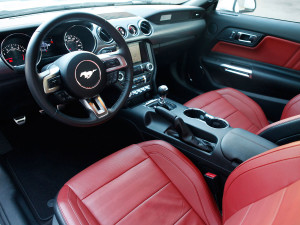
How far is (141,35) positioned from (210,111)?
2.03 feet

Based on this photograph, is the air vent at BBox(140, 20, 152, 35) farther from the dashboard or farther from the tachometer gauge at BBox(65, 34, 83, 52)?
the tachometer gauge at BBox(65, 34, 83, 52)

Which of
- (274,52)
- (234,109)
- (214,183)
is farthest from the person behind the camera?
→ (274,52)

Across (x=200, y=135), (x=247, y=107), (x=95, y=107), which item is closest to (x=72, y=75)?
(x=95, y=107)

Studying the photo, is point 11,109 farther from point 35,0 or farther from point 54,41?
point 35,0

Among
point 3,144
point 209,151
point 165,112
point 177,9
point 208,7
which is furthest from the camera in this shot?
point 208,7

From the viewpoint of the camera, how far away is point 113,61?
4.03 ft

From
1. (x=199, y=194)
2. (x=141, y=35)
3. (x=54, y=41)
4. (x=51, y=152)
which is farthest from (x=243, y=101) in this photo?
(x=51, y=152)

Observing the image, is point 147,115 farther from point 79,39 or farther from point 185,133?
point 79,39

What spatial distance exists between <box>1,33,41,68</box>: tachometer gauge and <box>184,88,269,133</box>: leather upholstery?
98 cm

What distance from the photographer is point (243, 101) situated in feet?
5.92

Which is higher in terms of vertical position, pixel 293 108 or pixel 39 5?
pixel 39 5

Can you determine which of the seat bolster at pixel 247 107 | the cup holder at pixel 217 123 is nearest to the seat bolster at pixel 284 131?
the cup holder at pixel 217 123

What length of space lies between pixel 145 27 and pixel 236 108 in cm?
76

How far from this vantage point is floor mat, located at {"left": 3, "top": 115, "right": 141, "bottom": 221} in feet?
5.66
